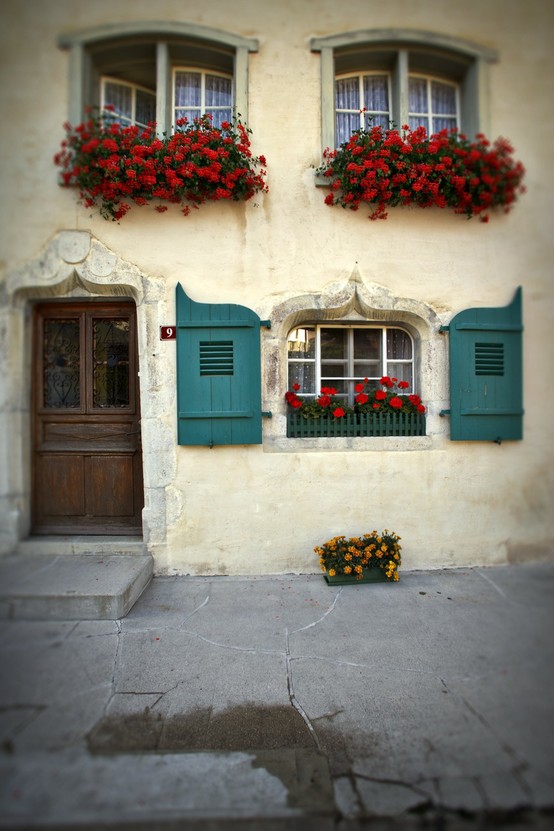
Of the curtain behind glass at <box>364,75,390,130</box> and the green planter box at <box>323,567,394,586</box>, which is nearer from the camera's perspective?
the green planter box at <box>323,567,394,586</box>

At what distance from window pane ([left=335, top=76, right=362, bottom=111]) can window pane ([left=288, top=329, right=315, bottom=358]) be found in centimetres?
247

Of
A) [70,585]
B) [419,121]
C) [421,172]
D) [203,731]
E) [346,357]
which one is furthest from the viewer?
[419,121]

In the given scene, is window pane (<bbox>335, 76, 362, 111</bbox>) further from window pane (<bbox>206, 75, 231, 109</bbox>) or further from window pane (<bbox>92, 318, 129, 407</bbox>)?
window pane (<bbox>92, 318, 129, 407</bbox>)

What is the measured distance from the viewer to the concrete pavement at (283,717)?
1.66m

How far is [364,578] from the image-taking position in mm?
3775

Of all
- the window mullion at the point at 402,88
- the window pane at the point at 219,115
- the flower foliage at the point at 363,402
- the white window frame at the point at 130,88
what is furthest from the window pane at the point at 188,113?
the flower foliage at the point at 363,402

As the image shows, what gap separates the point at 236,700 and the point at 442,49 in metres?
6.04

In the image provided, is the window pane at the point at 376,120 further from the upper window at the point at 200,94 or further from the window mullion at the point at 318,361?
the window mullion at the point at 318,361

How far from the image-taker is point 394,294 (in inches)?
164

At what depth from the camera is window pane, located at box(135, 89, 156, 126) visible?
4.39m

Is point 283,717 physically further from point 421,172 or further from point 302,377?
point 421,172

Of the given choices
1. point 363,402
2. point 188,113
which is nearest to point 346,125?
point 188,113

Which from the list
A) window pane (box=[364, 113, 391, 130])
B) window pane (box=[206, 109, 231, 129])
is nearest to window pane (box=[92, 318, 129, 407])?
window pane (box=[206, 109, 231, 129])

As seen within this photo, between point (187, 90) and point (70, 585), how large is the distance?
16.3 feet
